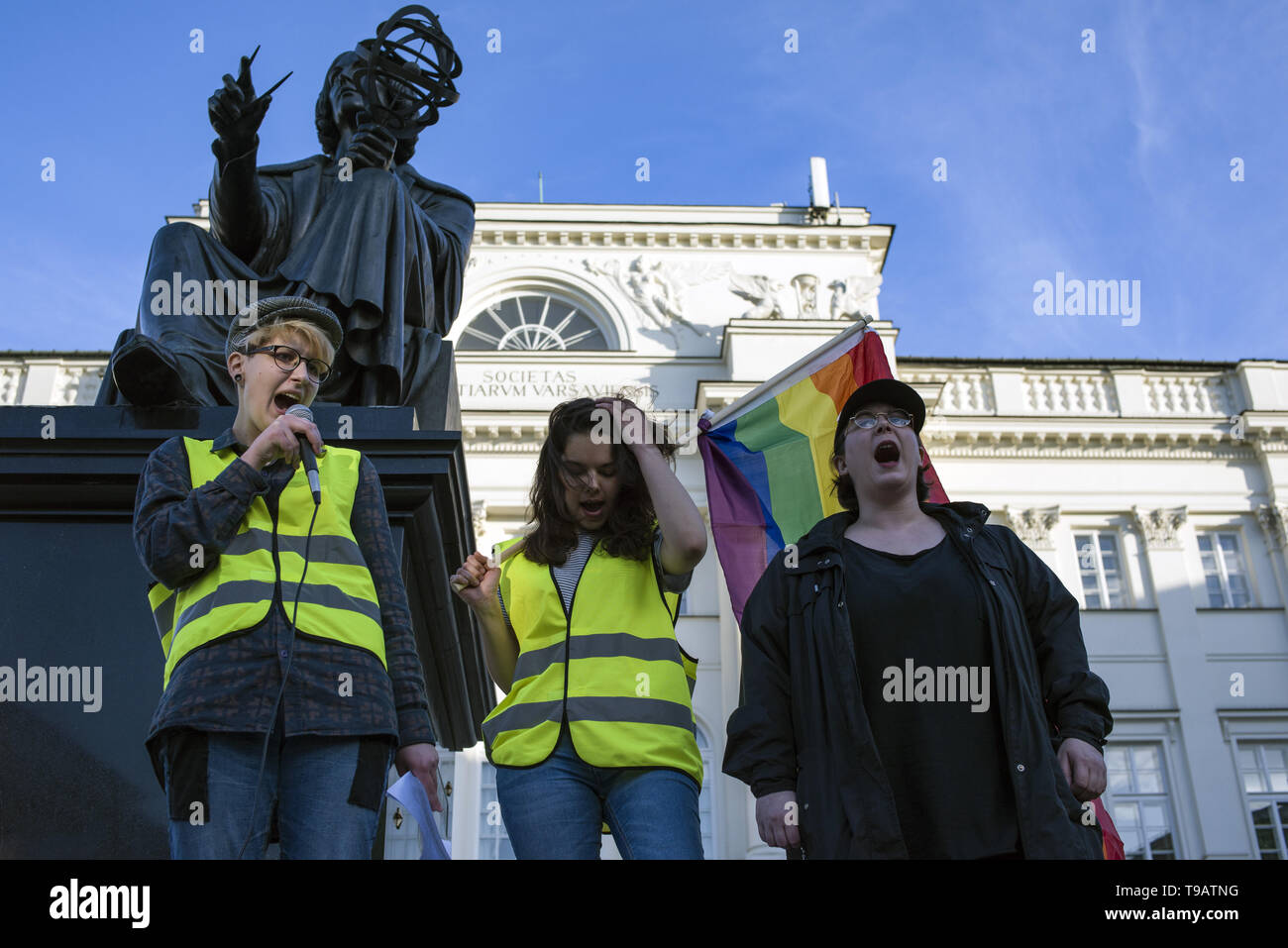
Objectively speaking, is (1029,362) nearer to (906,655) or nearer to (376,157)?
(376,157)

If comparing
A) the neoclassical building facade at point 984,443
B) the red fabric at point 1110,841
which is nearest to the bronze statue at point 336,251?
the red fabric at point 1110,841

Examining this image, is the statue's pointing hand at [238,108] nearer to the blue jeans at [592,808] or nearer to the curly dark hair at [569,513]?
the curly dark hair at [569,513]

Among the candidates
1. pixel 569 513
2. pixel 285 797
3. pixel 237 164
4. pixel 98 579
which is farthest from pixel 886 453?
pixel 237 164

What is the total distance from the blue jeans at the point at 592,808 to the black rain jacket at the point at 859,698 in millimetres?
173

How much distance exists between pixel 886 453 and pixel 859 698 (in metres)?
0.76

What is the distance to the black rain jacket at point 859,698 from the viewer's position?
9.04 ft

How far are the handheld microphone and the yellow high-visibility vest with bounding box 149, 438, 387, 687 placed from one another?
0.16ft

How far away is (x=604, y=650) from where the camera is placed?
3.04 m

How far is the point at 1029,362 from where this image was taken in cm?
2533

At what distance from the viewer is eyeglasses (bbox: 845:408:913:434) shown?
3.42 meters

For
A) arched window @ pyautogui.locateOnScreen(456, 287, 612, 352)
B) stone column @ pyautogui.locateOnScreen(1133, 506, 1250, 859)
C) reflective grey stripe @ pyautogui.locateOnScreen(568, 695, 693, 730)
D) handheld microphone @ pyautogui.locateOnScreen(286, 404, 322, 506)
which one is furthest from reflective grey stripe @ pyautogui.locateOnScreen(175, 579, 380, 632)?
arched window @ pyautogui.locateOnScreen(456, 287, 612, 352)

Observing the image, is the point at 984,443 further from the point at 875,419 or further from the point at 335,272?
the point at 875,419
